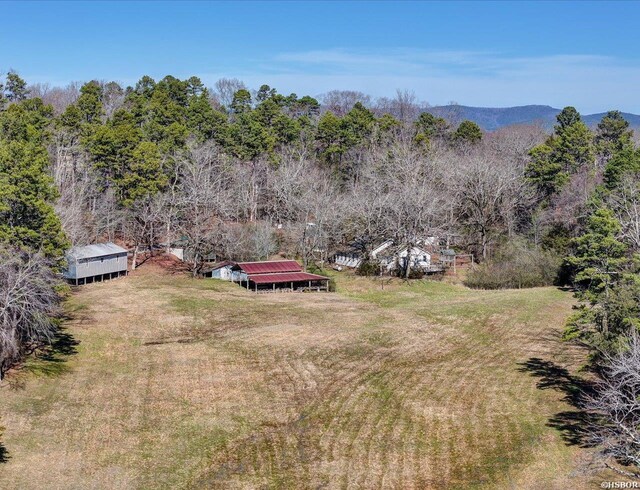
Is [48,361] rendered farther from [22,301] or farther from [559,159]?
[559,159]

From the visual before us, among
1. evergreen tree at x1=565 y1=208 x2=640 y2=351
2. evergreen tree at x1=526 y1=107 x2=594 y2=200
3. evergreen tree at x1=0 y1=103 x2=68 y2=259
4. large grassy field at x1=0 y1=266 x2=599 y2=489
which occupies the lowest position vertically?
large grassy field at x1=0 y1=266 x2=599 y2=489

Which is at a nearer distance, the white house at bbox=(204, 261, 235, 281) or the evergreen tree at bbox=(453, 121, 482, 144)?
the white house at bbox=(204, 261, 235, 281)

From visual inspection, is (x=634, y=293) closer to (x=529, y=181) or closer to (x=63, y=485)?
(x=63, y=485)

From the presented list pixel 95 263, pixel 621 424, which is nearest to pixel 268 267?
pixel 95 263

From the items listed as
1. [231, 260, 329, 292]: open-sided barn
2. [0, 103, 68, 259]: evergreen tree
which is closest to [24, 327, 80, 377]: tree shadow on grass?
[0, 103, 68, 259]: evergreen tree

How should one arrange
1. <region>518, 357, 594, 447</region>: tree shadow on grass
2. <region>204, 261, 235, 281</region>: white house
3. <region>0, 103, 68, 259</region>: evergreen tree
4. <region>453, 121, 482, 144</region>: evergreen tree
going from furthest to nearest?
<region>453, 121, 482, 144</region>: evergreen tree < <region>204, 261, 235, 281</region>: white house < <region>0, 103, 68, 259</region>: evergreen tree < <region>518, 357, 594, 447</region>: tree shadow on grass

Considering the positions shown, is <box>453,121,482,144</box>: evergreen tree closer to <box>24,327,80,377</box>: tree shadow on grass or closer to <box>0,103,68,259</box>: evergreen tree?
<box>0,103,68,259</box>: evergreen tree

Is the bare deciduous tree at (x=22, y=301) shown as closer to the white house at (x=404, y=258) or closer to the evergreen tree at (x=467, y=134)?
the white house at (x=404, y=258)
